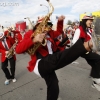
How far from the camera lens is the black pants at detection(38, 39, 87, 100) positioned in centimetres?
227

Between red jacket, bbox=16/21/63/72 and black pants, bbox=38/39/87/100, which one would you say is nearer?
black pants, bbox=38/39/87/100

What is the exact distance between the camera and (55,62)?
Result: 8.11ft

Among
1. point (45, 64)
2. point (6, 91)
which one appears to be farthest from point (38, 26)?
point (6, 91)

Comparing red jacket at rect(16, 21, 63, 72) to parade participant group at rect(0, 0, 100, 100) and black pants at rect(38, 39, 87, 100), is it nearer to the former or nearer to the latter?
parade participant group at rect(0, 0, 100, 100)

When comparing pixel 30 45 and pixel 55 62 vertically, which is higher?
pixel 30 45

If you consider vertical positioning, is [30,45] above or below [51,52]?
above

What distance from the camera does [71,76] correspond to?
190 inches

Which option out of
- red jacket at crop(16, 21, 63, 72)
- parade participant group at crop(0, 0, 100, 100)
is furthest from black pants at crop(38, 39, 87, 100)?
red jacket at crop(16, 21, 63, 72)

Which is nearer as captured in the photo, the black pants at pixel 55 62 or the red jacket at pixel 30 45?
the black pants at pixel 55 62

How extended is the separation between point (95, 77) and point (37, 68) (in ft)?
4.32

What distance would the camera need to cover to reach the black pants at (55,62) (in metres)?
2.27

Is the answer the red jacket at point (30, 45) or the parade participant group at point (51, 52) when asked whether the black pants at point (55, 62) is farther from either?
the red jacket at point (30, 45)

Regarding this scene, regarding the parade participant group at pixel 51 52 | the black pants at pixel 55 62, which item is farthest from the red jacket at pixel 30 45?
the black pants at pixel 55 62

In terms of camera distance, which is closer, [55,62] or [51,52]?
[55,62]
